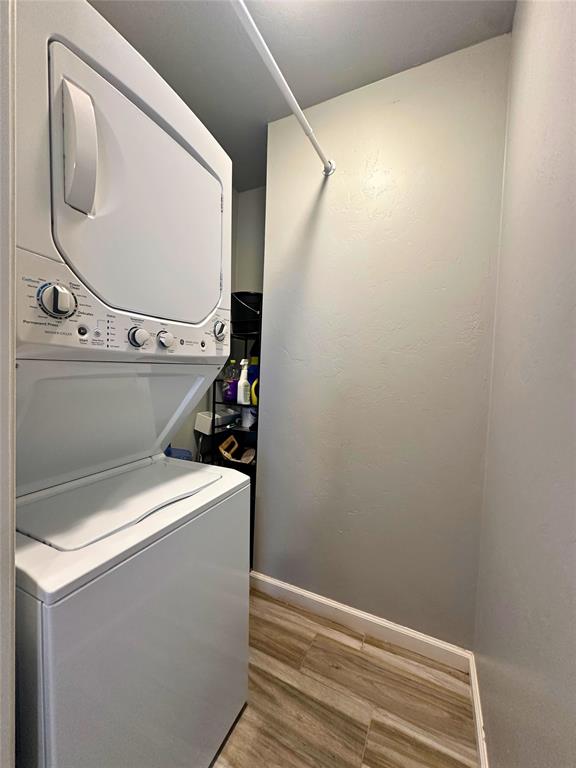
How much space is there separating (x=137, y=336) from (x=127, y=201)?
1.22ft

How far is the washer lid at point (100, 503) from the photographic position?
766 millimetres

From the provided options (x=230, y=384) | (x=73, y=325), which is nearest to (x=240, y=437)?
(x=230, y=384)

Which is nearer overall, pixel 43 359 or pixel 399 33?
pixel 43 359

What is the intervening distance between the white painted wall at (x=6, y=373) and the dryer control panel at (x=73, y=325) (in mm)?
205

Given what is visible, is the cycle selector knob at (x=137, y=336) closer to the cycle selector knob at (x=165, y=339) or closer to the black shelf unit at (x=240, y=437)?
the cycle selector knob at (x=165, y=339)

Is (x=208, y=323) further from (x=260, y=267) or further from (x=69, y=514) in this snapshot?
(x=260, y=267)

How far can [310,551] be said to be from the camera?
1.86 meters

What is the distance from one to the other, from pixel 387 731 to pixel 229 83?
3.14 m

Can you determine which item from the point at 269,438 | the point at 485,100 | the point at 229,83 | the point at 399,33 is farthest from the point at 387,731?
the point at 229,83

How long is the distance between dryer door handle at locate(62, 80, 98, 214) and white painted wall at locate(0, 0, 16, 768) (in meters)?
0.26

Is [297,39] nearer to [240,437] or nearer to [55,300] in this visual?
[55,300]

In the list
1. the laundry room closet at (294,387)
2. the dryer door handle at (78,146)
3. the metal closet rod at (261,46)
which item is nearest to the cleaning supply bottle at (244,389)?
the laundry room closet at (294,387)

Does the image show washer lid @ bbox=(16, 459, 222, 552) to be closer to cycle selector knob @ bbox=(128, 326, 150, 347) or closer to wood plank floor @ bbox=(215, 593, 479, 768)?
cycle selector knob @ bbox=(128, 326, 150, 347)

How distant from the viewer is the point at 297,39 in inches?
55.2
